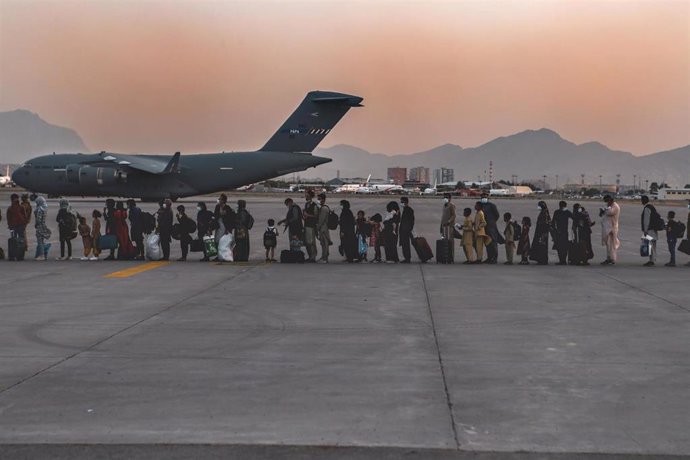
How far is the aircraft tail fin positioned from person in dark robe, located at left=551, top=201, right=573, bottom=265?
31.4m

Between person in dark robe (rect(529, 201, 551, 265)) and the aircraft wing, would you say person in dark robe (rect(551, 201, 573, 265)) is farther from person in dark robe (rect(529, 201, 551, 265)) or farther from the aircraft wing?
the aircraft wing

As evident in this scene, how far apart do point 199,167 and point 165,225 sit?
31917 mm

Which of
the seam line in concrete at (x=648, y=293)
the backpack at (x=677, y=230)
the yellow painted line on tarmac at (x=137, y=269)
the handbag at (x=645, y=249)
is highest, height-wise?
the backpack at (x=677, y=230)

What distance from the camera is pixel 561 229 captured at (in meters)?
19.9

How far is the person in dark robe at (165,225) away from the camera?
1995cm

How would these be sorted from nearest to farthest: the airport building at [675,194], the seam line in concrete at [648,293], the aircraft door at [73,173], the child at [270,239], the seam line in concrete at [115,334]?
the seam line in concrete at [115,334] → the seam line in concrete at [648,293] → the child at [270,239] → the aircraft door at [73,173] → the airport building at [675,194]

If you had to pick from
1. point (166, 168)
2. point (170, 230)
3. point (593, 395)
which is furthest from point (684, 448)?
point (166, 168)

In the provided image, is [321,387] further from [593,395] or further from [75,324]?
[75,324]

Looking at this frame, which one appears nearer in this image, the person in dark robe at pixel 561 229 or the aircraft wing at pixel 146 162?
the person in dark robe at pixel 561 229

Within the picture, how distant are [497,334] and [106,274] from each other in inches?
402

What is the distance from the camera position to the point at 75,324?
1109 centimetres

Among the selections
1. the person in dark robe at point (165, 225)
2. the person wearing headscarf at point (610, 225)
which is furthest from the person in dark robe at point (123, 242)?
the person wearing headscarf at point (610, 225)

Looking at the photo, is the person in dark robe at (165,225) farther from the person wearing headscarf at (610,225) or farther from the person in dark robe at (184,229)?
the person wearing headscarf at (610,225)

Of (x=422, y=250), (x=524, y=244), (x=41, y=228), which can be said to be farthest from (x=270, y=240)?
(x=524, y=244)
